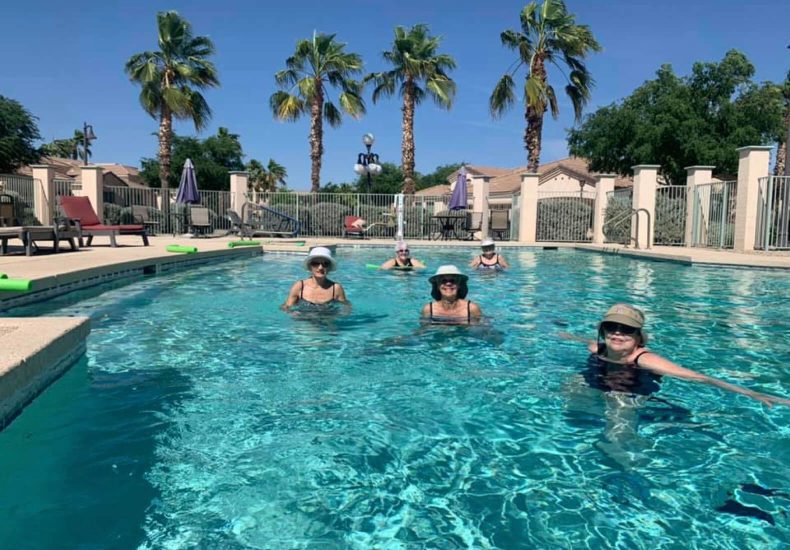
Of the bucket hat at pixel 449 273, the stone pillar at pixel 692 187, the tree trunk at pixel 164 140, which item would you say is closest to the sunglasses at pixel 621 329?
the bucket hat at pixel 449 273

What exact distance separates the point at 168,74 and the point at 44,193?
8.81 m

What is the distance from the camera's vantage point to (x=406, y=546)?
2.45 meters

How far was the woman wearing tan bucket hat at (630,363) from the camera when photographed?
165 inches

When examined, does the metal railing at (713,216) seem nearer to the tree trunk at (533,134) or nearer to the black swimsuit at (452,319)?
the tree trunk at (533,134)

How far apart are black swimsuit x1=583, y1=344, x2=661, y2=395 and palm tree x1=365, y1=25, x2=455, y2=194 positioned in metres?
Result: 23.9

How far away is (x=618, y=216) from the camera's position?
69.0 feet

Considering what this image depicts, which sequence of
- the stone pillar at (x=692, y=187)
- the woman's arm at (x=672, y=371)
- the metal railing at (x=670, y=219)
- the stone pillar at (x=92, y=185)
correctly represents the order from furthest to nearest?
the stone pillar at (x=92, y=185), the metal railing at (x=670, y=219), the stone pillar at (x=692, y=187), the woman's arm at (x=672, y=371)

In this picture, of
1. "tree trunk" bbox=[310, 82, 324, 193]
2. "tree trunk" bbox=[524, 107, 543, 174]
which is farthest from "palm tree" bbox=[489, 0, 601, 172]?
"tree trunk" bbox=[310, 82, 324, 193]

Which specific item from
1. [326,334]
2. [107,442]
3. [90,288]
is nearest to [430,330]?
[326,334]

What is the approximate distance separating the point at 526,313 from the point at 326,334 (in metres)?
3.05

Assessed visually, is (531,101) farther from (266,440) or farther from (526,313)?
(266,440)

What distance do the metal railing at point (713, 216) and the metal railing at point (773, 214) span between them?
1373 millimetres

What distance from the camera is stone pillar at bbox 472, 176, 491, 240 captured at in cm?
2445

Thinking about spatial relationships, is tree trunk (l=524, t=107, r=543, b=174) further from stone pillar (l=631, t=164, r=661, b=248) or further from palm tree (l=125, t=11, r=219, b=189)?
palm tree (l=125, t=11, r=219, b=189)
